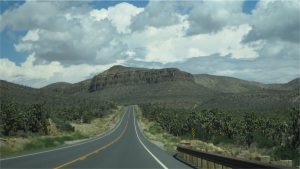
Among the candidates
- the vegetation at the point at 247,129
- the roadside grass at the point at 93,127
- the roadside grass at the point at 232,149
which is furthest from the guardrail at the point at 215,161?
the roadside grass at the point at 93,127

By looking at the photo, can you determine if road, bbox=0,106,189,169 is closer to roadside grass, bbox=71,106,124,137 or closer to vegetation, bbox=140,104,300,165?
vegetation, bbox=140,104,300,165

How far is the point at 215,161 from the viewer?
695 inches

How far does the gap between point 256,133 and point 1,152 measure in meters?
43.0

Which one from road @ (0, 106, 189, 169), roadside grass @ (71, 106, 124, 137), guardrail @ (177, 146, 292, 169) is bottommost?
roadside grass @ (71, 106, 124, 137)

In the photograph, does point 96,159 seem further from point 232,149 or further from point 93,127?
point 93,127

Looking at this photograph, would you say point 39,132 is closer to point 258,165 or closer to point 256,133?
point 256,133

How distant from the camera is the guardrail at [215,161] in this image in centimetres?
1256

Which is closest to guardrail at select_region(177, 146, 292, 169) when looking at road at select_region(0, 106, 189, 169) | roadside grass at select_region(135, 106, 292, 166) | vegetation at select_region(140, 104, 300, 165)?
road at select_region(0, 106, 189, 169)

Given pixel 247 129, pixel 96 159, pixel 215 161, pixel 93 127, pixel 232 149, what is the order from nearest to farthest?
pixel 215 161, pixel 96 159, pixel 232 149, pixel 247 129, pixel 93 127

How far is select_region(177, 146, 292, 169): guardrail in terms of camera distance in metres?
12.6

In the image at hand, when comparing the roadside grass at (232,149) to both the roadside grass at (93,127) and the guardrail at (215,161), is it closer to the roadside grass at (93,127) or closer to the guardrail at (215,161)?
the guardrail at (215,161)

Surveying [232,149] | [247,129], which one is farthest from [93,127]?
[232,149]

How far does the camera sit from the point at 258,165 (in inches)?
482

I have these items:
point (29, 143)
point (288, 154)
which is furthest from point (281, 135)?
point (29, 143)
